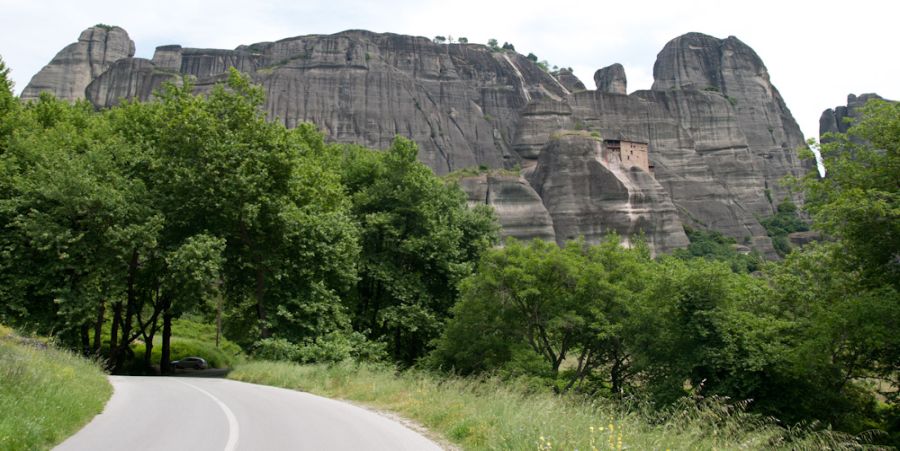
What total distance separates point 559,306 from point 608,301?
67.9 inches

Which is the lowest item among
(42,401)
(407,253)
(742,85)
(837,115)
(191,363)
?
(191,363)

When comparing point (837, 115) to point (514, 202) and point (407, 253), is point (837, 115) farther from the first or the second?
point (407, 253)

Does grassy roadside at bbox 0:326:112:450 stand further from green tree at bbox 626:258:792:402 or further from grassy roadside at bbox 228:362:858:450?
green tree at bbox 626:258:792:402

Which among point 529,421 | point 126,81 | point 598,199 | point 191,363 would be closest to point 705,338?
point 529,421

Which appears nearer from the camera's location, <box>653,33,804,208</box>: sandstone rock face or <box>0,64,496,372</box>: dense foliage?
Result: <box>0,64,496,372</box>: dense foliage

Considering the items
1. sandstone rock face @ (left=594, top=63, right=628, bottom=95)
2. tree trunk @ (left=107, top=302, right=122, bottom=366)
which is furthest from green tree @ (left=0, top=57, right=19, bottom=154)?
sandstone rock face @ (left=594, top=63, right=628, bottom=95)

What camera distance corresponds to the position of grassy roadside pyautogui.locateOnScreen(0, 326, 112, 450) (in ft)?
24.3

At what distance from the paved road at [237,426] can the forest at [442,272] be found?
291 inches

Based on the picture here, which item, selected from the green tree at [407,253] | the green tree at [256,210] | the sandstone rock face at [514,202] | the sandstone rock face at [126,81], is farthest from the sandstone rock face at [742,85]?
the green tree at [256,210]

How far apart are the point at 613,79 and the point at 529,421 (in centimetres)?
13431

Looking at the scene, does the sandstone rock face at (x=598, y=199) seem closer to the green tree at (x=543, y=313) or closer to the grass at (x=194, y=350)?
the grass at (x=194, y=350)

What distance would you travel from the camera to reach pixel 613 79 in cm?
13400

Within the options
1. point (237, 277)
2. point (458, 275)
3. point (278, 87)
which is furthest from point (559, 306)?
point (278, 87)

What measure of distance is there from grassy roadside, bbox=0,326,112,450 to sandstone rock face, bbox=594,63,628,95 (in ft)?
429
